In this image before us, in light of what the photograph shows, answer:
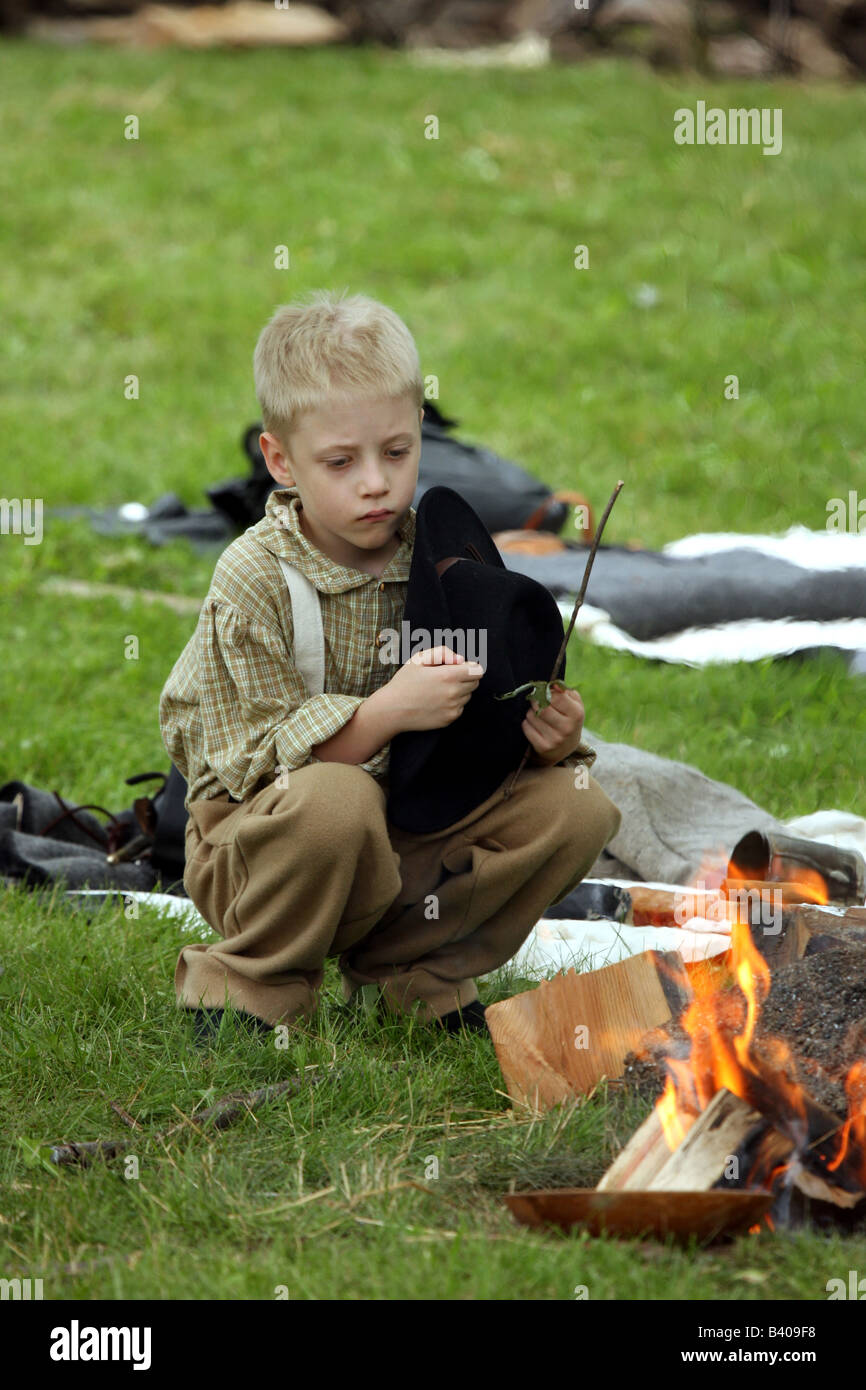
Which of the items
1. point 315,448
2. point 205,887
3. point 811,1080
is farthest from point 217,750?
point 811,1080

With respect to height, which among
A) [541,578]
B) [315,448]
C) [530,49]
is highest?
[530,49]

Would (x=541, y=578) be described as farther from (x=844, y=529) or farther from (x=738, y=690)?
(x=844, y=529)

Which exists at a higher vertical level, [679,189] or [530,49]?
[530,49]

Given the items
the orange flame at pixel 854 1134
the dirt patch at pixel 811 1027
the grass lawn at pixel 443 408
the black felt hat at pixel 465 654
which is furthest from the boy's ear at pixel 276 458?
the orange flame at pixel 854 1134

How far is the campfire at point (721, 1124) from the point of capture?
2.41 meters

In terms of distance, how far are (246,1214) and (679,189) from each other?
945 cm

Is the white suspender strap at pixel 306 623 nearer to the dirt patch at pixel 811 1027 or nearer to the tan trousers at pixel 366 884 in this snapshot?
the tan trousers at pixel 366 884

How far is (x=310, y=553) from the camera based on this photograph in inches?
121

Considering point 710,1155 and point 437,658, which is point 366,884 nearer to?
point 437,658

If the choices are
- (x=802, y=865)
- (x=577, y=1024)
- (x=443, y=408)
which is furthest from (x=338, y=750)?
(x=443, y=408)

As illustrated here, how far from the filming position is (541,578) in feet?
18.6

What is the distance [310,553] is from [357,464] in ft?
0.69

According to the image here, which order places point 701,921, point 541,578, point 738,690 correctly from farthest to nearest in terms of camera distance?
point 541,578 < point 738,690 < point 701,921

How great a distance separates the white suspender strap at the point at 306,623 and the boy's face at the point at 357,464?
0.40 ft
